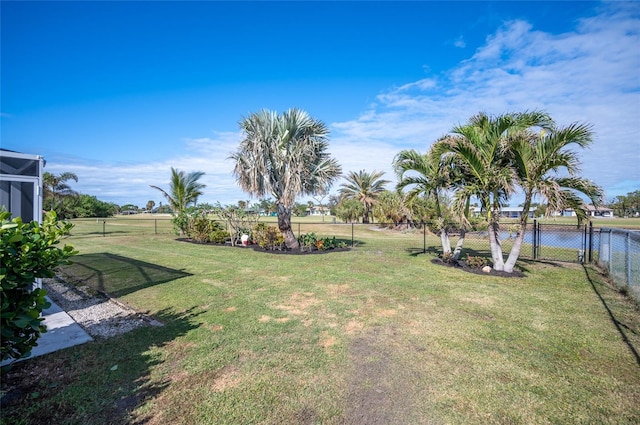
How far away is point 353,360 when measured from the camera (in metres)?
3.36

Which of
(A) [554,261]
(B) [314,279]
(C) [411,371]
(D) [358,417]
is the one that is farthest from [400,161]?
(D) [358,417]

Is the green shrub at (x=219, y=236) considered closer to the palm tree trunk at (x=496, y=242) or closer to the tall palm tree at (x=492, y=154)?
the tall palm tree at (x=492, y=154)

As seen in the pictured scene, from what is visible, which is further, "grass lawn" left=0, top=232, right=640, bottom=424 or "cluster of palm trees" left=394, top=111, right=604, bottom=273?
"cluster of palm trees" left=394, top=111, right=604, bottom=273

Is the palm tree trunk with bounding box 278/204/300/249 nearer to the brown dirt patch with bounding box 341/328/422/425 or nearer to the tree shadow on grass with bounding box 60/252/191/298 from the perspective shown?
the tree shadow on grass with bounding box 60/252/191/298

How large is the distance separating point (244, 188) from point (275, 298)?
7551 millimetres

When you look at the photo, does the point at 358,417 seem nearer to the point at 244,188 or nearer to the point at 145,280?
the point at 145,280

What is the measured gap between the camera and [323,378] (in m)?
2.99

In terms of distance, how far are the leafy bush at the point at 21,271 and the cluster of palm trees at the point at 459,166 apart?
774 centimetres

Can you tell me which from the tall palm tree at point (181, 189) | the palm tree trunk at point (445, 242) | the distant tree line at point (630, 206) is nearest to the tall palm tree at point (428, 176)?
the palm tree trunk at point (445, 242)

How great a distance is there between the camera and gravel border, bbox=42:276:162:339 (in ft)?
13.8

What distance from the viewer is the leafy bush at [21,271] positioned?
2.14 m

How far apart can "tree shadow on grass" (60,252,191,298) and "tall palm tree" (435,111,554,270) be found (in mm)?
7676

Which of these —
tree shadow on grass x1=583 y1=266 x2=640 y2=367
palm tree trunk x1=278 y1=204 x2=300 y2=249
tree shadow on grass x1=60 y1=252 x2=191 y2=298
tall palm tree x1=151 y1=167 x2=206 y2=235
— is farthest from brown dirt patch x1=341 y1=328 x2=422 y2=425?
tall palm tree x1=151 y1=167 x2=206 y2=235

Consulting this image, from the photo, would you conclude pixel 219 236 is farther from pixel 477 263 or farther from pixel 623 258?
pixel 623 258
